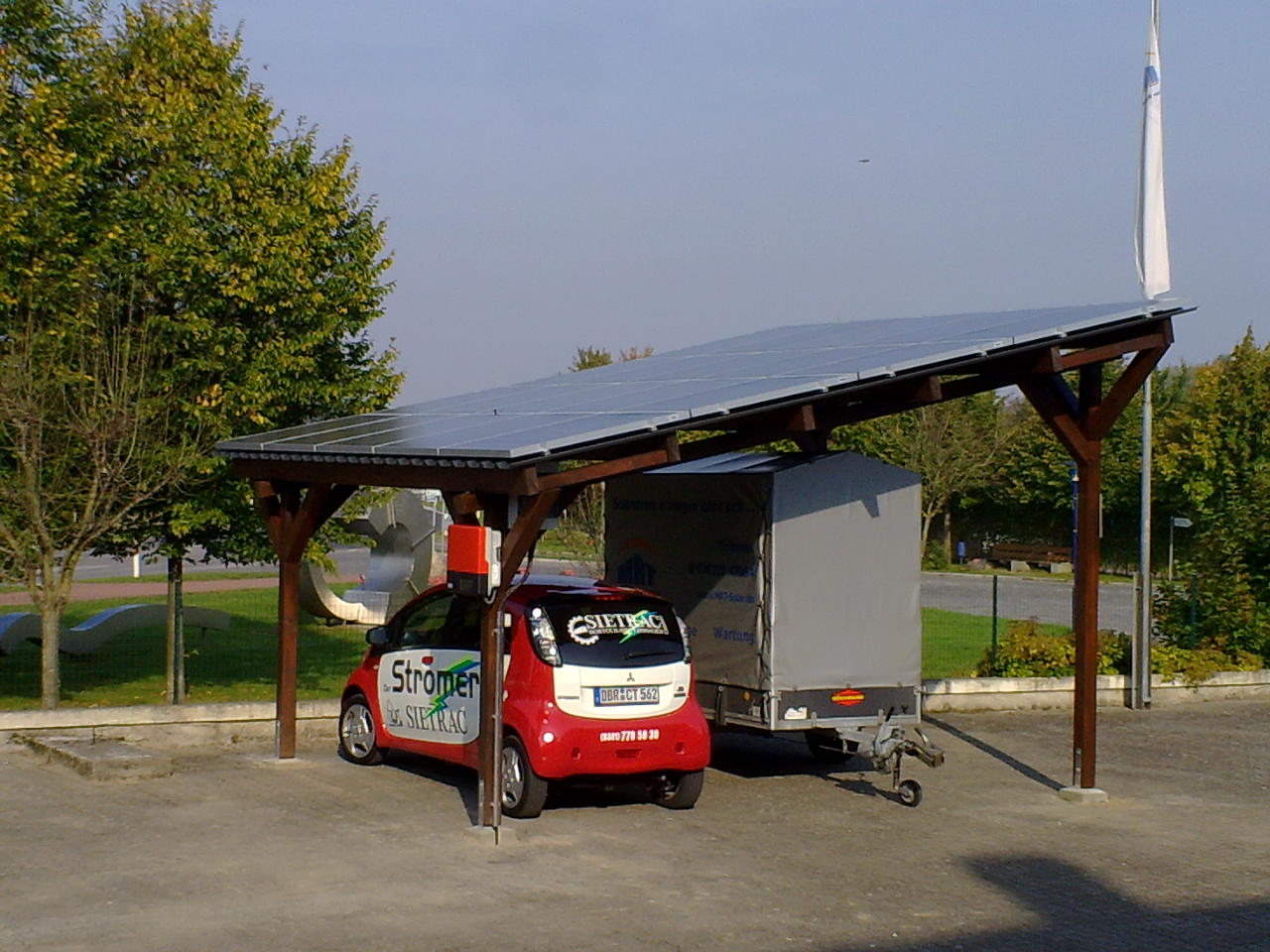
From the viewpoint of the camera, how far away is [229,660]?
2230 cm

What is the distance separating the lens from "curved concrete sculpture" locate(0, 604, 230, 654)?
21.7m

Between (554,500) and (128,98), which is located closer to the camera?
(554,500)

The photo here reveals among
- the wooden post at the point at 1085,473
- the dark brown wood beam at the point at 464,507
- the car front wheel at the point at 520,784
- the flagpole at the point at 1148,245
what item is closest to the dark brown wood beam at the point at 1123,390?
the wooden post at the point at 1085,473

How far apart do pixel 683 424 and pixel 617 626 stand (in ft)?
6.08

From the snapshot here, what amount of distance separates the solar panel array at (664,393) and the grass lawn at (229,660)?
→ 3.97 m

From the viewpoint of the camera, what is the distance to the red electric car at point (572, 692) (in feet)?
38.6

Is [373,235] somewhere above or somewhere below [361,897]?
above

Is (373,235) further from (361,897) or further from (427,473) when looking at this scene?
(361,897)

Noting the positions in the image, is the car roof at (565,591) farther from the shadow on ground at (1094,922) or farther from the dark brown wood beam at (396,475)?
the shadow on ground at (1094,922)

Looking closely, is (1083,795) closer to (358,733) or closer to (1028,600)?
(358,733)

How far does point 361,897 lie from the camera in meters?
9.62

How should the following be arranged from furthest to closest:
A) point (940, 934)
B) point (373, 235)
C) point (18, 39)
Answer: point (373, 235)
point (18, 39)
point (940, 934)

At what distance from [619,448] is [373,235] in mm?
7867

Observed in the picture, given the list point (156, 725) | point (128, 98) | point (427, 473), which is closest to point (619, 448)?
point (427, 473)
